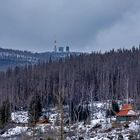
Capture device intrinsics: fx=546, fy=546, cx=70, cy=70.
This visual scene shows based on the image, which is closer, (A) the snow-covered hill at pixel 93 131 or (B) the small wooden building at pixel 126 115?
(A) the snow-covered hill at pixel 93 131

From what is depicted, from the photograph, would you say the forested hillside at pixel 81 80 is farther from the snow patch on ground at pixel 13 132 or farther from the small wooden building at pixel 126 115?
the small wooden building at pixel 126 115

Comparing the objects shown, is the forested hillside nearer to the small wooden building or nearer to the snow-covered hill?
the small wooden building

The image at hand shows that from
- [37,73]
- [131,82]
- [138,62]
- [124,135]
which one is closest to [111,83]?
[131,82]

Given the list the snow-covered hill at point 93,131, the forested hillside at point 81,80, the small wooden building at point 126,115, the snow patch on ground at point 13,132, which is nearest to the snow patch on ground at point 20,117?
the forested hillside at point 81,80

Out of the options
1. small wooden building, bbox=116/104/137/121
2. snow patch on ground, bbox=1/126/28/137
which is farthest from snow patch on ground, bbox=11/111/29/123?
small wooden building, bbox=116/104/137/121

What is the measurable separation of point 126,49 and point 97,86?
130 ft

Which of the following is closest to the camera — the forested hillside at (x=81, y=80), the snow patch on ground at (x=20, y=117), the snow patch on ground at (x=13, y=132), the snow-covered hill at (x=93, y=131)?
the snow-covered hill at (x=93, y=131)

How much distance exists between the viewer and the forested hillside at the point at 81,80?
4617 inches

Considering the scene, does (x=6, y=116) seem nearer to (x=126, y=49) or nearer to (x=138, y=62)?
(x=138, y=62)

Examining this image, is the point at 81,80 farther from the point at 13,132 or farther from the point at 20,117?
the point at 13,132

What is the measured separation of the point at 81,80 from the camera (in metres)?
130

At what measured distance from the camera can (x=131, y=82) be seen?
392 ft

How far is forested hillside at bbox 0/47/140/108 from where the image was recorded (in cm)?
11728

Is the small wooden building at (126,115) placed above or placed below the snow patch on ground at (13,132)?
above
